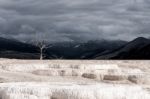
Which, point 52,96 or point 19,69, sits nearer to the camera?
point 52,96

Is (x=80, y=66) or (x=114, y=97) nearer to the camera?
(x=114, y=97)

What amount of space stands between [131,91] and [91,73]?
1879 centimetres

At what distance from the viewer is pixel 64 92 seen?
61.9 feet

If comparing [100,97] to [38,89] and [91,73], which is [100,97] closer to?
[38,89]

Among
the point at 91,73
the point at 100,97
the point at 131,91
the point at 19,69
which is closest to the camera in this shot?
the point at 100,97

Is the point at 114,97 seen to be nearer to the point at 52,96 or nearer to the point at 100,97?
the point at 100,97

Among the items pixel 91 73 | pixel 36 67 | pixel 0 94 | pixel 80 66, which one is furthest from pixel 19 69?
pixel 0 94

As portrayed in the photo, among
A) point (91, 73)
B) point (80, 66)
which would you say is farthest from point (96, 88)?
point (80, 66)

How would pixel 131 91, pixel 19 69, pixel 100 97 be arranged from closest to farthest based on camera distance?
pixel 100 97, pixel 131 91, pixel 19 69

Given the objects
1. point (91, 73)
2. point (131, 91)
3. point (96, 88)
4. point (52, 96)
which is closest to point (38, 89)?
point (52, 96)

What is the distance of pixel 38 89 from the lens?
19.0 m

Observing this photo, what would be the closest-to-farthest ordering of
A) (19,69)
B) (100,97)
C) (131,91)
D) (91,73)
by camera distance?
1. (100,97)
2. (131,91)
3. (91,73)
4. (19,69)

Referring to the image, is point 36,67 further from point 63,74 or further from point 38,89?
point 38,89

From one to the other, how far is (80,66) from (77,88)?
26.9 meters
